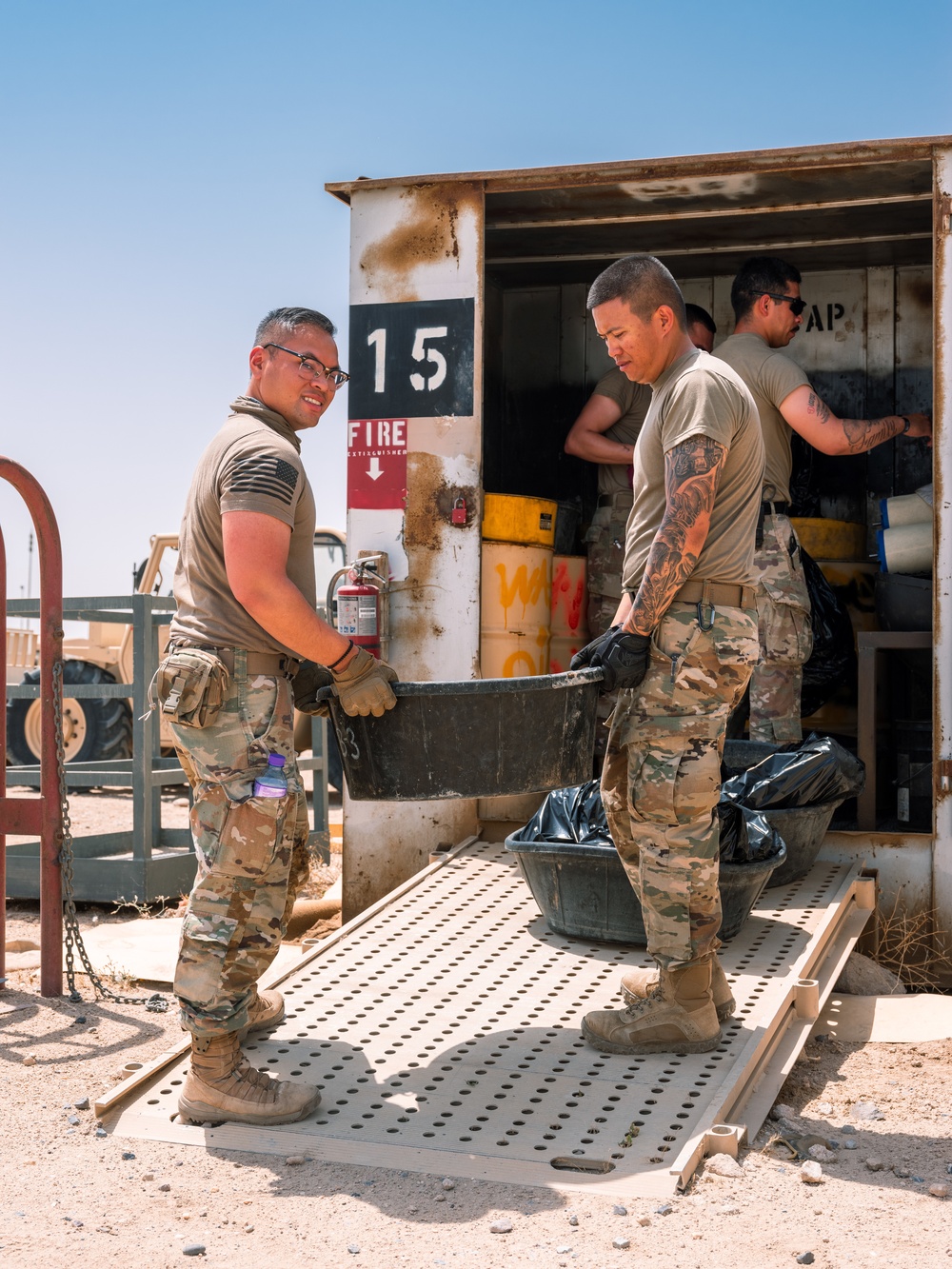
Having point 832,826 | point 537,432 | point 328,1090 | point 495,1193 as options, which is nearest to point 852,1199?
point 495,1193

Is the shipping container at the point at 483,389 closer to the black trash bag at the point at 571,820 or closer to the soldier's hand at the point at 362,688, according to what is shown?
the black trash bag at the point at 571,820

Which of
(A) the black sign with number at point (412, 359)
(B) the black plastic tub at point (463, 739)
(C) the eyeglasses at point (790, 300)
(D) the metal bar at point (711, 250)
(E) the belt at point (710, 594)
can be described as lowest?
(B) the black plastic tub at point (463, 739)

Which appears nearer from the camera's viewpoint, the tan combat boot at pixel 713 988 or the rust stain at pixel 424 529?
the tan combat boot at pixel 713 988

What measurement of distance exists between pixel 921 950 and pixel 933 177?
299cm

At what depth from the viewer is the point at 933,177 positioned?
16.4 ft

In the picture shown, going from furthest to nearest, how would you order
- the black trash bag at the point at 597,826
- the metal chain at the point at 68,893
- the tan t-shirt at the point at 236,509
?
the metal chain at the point at 68,893 → the black trash bag at the point at 597,826 → the tan t-shirt at the point at 236,509

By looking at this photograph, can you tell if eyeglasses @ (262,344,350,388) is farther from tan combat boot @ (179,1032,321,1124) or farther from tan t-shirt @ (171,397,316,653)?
tan combat boot @ (179,1032,321,1124)

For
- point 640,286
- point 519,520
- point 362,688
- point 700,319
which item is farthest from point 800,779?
point 700,319

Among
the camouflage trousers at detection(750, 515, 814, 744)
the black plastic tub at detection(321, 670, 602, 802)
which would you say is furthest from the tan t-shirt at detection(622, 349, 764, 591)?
the camouflage trousers at detection(750, 515, 814, 744)

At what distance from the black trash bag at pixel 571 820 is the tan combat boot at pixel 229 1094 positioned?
1.51 meters

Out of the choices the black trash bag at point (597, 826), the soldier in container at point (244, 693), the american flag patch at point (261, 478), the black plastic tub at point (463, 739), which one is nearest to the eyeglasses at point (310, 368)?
the soldier in container at point (244, 693)

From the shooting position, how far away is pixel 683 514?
3309 mm

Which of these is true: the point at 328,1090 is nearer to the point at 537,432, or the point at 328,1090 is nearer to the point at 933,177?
the point at 933,177

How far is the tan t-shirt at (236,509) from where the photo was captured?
3.12 metres
